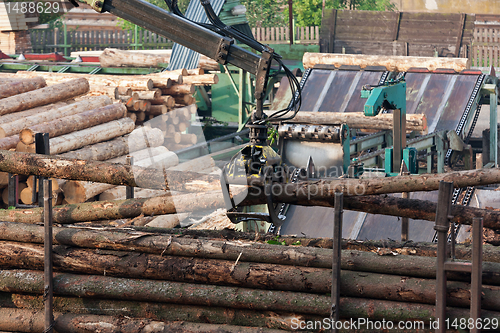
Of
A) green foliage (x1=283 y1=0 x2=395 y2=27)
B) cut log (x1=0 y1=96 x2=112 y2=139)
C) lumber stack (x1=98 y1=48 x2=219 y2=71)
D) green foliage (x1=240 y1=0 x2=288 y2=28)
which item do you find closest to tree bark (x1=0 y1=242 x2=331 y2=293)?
cut log (x1=0 y1=96 x2=112 y2=139)

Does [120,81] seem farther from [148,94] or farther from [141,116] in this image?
[141,116]

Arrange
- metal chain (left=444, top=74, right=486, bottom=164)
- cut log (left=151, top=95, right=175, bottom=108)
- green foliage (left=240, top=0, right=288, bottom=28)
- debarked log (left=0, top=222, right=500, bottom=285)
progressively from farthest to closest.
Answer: green foliage (left=240, top=0, right=288, bottom=28) → cut log (left=151, top=95, right=175, bottom=108) → metal chain (left=444, top=74, right=486, bottom=164) → debarked log (left=0, top=222, right=500, bottom=285)

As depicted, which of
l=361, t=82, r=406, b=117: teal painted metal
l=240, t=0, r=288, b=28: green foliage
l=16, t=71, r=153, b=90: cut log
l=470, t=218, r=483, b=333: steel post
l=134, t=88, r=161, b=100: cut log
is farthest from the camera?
l=240, t=0, r=288, b=28: green foliage

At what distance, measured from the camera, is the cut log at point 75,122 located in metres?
8.00

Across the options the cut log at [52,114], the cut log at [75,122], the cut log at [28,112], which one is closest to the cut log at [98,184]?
the cut log at [75,122]

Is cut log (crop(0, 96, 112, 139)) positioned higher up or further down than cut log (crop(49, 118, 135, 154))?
higher up

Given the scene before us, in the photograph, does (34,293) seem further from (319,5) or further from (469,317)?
(319,5)

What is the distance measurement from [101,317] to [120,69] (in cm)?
1093

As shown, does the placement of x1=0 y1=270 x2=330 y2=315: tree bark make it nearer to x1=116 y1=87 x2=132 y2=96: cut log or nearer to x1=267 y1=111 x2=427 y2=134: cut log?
x1=267 y1=111 x2=427 y2=134: cut log

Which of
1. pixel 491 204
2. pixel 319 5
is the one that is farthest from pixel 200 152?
pixel 319 5

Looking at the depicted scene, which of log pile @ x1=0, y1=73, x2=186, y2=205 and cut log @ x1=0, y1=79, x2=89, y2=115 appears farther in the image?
cut log @ x1=0, y1=79, x2=89, y2=115

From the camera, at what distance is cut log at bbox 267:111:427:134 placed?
9.92 meters

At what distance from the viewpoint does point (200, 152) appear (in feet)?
34.7

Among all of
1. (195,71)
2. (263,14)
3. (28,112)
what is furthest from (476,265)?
(263,14)
